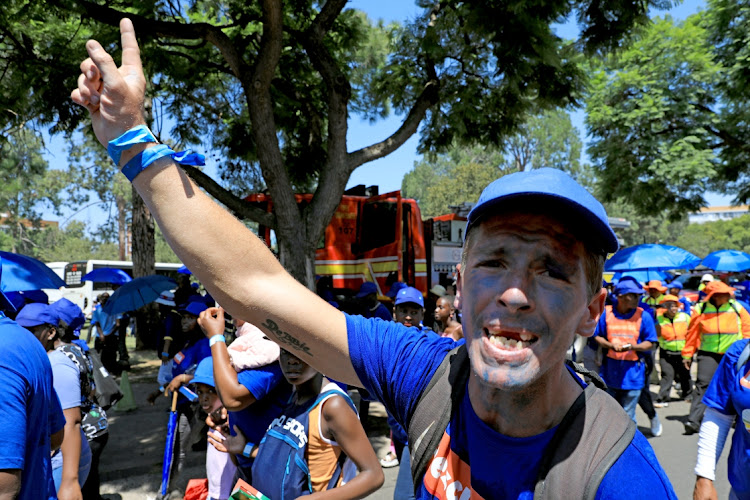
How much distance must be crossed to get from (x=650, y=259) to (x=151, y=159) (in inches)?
414

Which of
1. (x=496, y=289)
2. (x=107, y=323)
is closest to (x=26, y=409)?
(x=496, y=289)

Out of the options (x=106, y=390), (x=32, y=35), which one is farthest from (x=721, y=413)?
(x=32, y=35)

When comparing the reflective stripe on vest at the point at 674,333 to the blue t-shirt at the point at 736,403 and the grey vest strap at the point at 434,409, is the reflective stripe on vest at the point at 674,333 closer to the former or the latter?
the blue t-shirt at the point at 736,403

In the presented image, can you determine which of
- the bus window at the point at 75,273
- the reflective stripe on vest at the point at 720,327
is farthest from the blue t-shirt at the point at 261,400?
the bus window at the point at 75,273

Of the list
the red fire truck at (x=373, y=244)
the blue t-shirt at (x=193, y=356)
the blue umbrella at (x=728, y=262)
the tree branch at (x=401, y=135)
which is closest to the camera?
the blue t-shirt at (x=193, y=356)

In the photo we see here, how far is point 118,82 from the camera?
1205mm

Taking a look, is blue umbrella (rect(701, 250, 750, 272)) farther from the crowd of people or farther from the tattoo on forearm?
the tattoo on forearm

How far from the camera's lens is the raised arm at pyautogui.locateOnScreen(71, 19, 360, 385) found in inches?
48.5

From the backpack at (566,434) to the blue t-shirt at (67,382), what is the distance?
8.11 ft

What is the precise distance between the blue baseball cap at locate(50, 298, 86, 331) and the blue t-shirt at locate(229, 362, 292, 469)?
1531 mm

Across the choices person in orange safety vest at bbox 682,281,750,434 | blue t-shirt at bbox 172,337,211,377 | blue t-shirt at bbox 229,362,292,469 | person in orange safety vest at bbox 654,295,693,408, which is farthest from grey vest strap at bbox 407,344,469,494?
person in orange safety vest at bbox 654,295,693,408

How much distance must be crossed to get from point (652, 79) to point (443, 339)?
1647 centimetres

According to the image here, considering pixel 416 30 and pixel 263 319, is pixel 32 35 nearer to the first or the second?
pixel 416 30

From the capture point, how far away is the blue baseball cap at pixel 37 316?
3365mm
